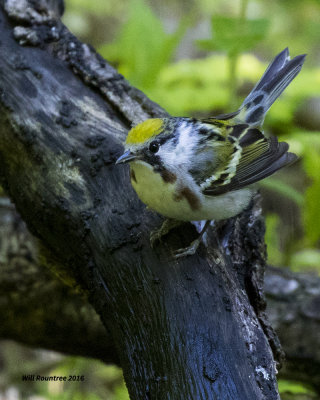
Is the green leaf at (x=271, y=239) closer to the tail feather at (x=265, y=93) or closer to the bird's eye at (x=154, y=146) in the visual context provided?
the tail feather at (x=265, y=93)

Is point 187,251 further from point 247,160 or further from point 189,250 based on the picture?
point 247,160

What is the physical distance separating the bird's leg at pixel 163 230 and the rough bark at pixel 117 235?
3 centimetres

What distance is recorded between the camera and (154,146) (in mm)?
2115

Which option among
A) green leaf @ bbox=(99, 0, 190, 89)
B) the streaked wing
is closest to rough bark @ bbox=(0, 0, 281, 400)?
the streaked wing

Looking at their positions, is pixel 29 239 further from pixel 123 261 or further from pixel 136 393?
pixel 136 393

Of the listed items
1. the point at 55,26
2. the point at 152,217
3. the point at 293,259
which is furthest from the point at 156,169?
the point at 293,259

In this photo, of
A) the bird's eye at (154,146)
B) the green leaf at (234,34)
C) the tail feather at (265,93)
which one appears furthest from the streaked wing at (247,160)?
the green leaf at (234,34)

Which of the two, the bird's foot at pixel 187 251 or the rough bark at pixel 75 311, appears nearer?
the bird's foot at pixel 187 251

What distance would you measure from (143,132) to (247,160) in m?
0.62

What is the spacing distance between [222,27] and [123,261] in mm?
2225

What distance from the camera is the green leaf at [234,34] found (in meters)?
3.47

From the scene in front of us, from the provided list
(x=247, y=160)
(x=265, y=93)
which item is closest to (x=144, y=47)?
(x=265, y=93)

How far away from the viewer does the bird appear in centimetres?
208

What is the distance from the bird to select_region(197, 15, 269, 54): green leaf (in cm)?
111
